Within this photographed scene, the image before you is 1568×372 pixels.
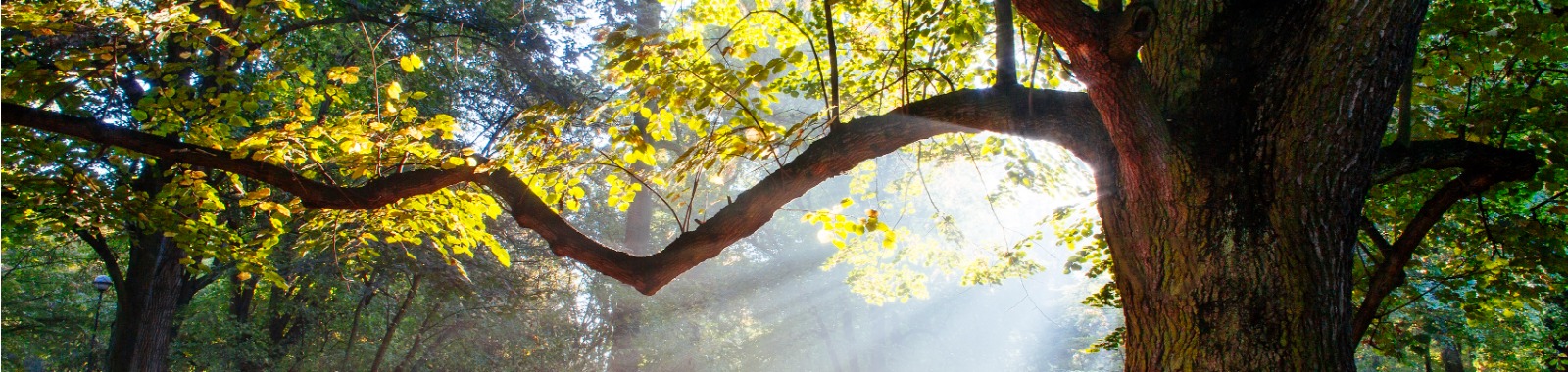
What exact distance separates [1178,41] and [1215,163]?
45 centimetres

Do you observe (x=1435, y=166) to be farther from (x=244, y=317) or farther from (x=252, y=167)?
(x=244, y=317)

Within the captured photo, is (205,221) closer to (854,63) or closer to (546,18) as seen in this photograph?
(854,63)

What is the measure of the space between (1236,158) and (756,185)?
69.8 inches

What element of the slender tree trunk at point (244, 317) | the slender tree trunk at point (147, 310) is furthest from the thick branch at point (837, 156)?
the slender tree trunk at point (244, 317)

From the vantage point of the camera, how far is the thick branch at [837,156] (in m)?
2.90

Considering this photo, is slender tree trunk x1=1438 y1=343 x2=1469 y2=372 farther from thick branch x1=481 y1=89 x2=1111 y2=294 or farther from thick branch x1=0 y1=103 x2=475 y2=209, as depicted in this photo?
thick branch x1=0 y1=103 x2=475 y2=209

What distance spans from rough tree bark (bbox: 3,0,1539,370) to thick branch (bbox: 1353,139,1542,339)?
2.40ft

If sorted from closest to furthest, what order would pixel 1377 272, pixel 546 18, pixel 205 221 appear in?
pixel 1377 272 → pixel 205 221 → pixel 546 18

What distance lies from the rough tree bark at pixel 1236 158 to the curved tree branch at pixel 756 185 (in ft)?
0.40

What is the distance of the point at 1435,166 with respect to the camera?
118 inches

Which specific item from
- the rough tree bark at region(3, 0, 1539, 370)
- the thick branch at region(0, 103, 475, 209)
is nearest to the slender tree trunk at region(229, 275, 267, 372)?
the thick branch at region(0, 103, 475, 209)

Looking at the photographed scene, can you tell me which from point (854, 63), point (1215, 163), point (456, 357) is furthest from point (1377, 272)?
point (456, 357)

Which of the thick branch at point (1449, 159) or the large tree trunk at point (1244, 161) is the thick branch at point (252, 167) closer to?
the large tree trunk at point (1244, 161)

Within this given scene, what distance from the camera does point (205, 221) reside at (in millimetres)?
5238
